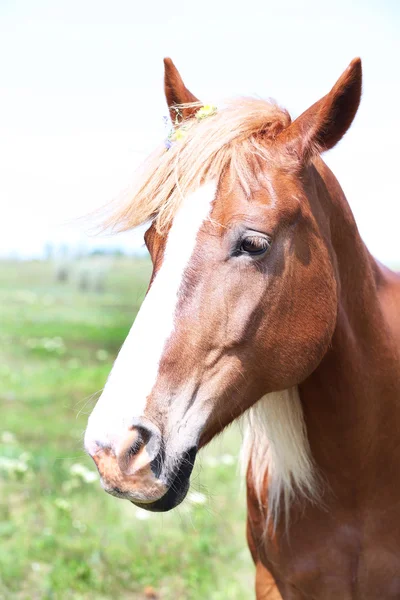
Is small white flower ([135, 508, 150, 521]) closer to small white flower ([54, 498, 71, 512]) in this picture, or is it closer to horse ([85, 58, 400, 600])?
small white flower ([54, 498, 71, 512])

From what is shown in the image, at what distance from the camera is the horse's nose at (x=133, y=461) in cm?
176

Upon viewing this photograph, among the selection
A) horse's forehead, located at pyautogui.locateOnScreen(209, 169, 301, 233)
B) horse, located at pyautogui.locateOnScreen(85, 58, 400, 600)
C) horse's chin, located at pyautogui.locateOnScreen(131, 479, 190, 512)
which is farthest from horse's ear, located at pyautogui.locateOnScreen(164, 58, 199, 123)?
horse's chin, located at pyautogui.locateOnScreen(131, 479, 190, 512)

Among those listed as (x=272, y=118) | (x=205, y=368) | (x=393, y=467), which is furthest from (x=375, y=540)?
(x=272, y=118)

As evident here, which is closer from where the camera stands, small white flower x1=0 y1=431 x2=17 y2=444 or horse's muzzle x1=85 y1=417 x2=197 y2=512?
horse's muzzle x1=85 y1=417 x2=197 y2=512

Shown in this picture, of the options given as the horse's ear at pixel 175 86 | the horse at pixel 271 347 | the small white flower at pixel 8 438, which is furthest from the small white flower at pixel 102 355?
the horse's ear at pixel 175 86

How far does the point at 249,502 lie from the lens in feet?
9.45

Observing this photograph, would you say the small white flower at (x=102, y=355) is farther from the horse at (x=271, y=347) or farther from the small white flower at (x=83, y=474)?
the horse at (x=271, y=347)

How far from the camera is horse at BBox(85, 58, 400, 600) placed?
187 centimetres

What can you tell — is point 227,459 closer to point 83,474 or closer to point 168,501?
point 83,474

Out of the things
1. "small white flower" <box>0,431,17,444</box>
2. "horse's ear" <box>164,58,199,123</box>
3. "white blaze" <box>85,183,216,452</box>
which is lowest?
"small white flower" <box>0,431,17,444</box>

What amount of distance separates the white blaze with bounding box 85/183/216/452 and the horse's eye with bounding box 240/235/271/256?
0.15m

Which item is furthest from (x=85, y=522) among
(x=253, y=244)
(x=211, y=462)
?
(x=253, y=244)

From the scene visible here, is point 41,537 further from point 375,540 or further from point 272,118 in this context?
point 272,118

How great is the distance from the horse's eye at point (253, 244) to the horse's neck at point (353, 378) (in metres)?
0.42
